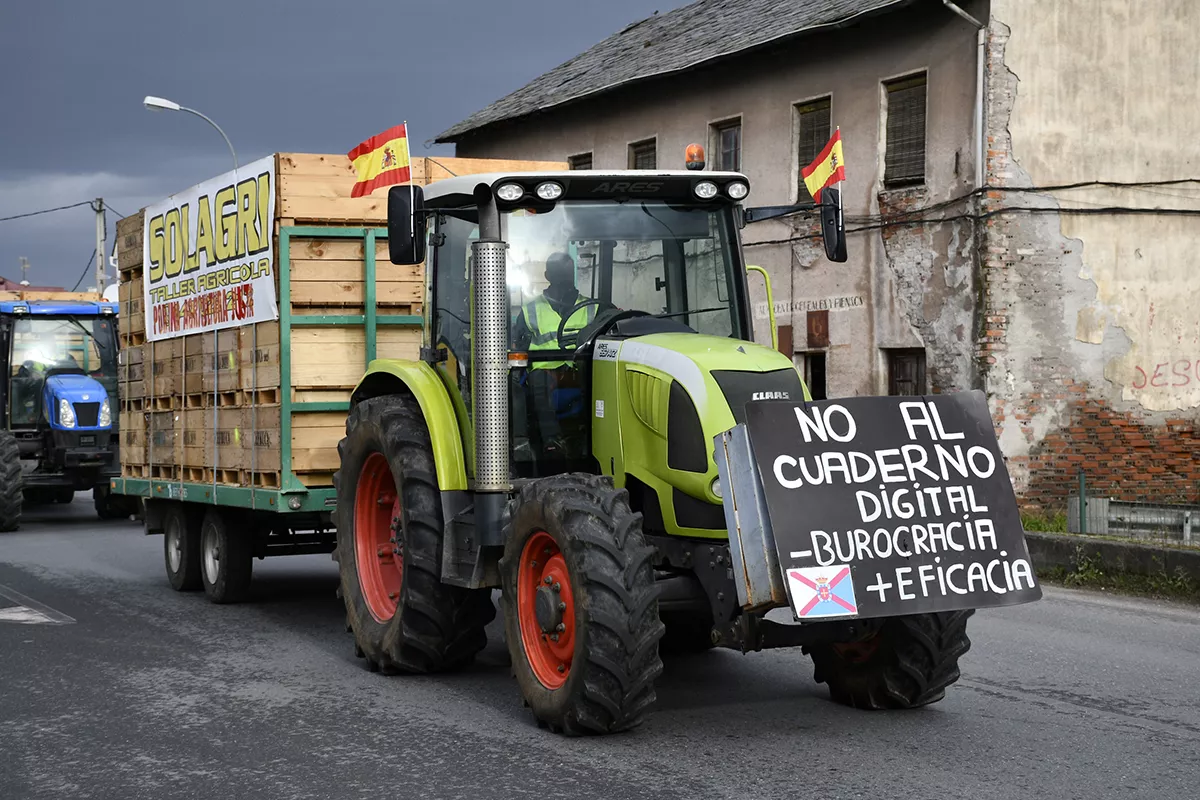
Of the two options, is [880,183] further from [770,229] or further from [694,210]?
[694,210]

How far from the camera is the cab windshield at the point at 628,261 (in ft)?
25.2

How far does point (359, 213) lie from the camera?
10.2 meters

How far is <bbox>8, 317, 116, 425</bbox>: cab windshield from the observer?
2031cm

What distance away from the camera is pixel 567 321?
25.2 ft

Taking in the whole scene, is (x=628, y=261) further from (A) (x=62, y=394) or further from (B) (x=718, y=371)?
(A) (x=62, y=394)

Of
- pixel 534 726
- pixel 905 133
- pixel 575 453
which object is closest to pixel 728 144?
pixel 905 133

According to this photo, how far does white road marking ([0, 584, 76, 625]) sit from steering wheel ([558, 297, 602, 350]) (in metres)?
4.95

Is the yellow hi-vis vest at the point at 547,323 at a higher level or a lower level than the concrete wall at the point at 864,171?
lower

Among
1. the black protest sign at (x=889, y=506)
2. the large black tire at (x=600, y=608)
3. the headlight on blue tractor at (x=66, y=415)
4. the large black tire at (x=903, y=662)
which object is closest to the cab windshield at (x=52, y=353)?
the headlight on blue tractor at (x=66, y=415)

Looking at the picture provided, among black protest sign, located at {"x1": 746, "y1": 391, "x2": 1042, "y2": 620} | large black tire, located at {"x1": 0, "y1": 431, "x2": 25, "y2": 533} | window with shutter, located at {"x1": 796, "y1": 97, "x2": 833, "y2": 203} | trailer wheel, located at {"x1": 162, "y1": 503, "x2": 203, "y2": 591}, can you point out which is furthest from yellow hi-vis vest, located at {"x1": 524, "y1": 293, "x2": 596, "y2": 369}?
window with shutter, located at {"x1": 796, "y1": 97, "x2": 833, "y2": 203}

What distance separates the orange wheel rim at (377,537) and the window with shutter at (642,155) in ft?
53.1

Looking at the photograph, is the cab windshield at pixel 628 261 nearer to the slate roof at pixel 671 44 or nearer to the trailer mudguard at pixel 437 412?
the trailer mudguard at pixel 437 412

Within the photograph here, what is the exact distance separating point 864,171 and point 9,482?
38.2 feet

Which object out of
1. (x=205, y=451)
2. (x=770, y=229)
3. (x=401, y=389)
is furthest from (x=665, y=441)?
(x=770, y=229)
